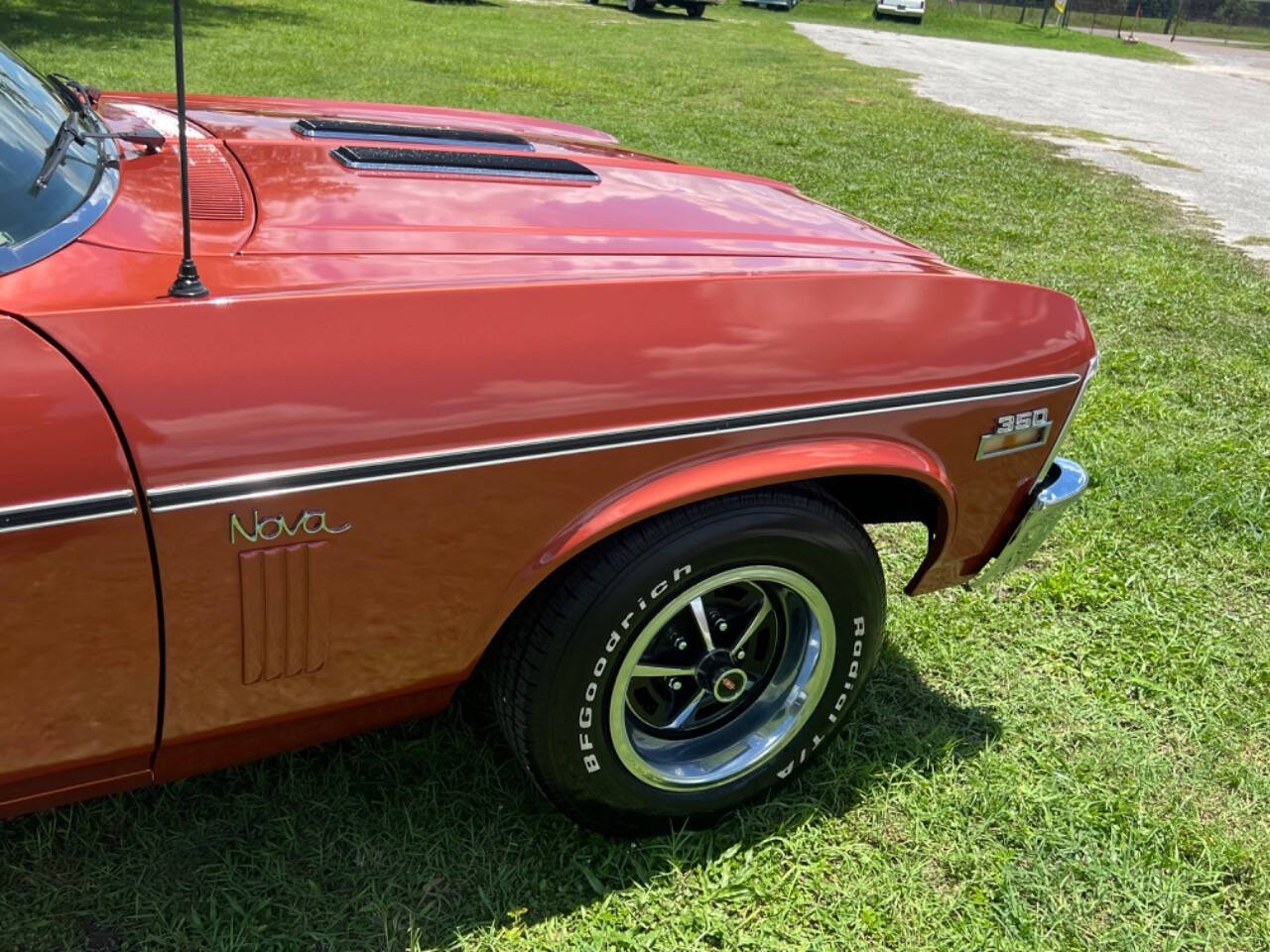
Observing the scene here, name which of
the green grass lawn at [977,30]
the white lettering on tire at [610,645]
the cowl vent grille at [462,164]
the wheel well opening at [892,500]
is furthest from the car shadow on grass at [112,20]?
the green grass lawn at [977,30]

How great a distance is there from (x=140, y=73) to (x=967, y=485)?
34.0ft

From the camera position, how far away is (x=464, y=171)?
226 cm

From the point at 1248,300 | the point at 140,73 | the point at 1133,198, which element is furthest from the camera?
the point at 140,73

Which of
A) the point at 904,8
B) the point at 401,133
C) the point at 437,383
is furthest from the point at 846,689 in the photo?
the point at 904,8

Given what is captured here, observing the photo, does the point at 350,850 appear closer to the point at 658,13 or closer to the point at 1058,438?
the point at 1058,438

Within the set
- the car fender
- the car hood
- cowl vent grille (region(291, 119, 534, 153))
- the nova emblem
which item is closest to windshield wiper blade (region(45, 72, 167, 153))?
the car hood

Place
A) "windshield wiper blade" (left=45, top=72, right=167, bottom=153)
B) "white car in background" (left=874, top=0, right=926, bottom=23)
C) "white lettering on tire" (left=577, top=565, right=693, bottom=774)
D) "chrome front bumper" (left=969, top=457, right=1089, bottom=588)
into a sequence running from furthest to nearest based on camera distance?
"white car in background" (left=874, top=0, right=926, bottom=23) < "chrome front bumper" (left=969, top=457, right=1089, bottom=588) < "windshield wiper blade" (left=45, top=72, right=167, bottom=153) < "white lettering on tire" (left=577, top=565, right=693, bottom=774)

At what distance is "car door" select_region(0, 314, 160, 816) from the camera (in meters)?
1.37

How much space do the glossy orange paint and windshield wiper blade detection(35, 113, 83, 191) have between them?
0.11 m

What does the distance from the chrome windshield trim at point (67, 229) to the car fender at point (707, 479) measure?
87 cm

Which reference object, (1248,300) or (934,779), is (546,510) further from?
(1248,300)

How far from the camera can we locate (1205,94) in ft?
61.1

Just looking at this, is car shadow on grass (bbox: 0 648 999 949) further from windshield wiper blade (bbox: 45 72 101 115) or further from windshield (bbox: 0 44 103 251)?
windshield wiper blade (bbox: 45 72 101 115)

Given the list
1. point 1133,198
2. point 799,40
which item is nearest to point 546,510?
point 1133,198
